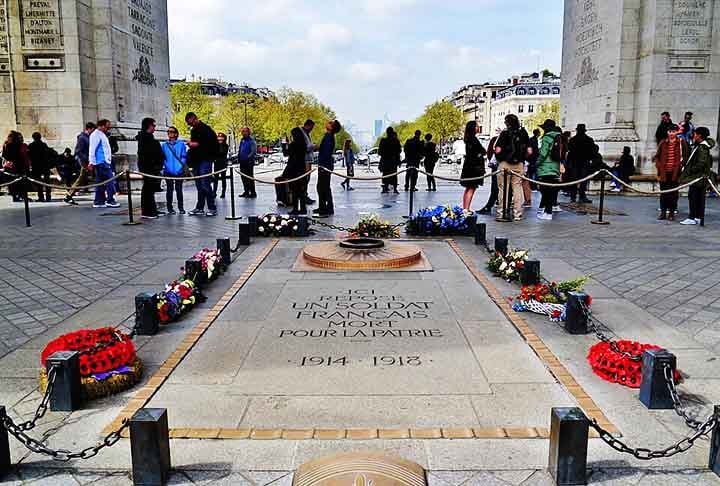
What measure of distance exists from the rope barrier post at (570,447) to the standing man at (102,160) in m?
13.4

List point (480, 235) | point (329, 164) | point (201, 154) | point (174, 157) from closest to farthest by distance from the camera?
point (480, 235)
point (201, 154)
point (174, 157)
point (329, 164)

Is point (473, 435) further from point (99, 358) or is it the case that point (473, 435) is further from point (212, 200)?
point (212, 200)

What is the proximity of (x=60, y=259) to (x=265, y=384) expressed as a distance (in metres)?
5.62

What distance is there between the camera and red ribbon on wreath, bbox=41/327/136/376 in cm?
439

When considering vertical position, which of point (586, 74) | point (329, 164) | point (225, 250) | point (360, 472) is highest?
point (586, 74)

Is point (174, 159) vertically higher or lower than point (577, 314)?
higher

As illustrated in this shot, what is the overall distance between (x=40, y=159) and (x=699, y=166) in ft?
48.5

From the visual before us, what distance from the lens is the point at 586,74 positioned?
19.8 m

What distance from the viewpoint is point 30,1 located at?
16.8 metres

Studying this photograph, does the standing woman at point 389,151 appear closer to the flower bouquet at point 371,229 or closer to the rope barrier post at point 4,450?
the flower bouquet at point 371,229

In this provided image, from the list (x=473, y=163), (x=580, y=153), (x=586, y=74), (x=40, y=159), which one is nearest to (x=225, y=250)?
(x=473, y=163)

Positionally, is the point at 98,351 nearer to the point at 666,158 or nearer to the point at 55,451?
the point at 55,451

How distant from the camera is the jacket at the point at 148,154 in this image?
13258 millimetres

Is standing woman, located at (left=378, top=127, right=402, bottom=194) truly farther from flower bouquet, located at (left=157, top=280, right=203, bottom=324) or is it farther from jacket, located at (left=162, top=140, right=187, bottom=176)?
flower bouquet, located at (left=157, top=280, right=203, bottom=324)
